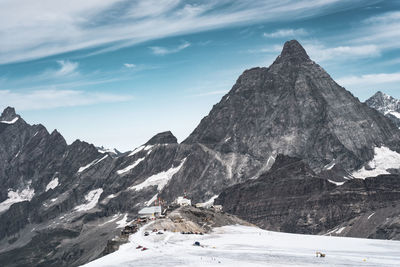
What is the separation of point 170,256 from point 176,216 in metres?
79.6

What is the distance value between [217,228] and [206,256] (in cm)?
8251

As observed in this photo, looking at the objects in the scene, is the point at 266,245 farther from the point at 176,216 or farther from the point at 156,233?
the point at 176,216

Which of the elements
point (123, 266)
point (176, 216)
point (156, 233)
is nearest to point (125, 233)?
point (156, 233)

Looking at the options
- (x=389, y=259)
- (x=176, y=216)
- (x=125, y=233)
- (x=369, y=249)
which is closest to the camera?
(x=389, y=259)

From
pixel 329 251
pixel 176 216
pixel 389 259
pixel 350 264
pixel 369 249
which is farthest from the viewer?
pixel 176 216

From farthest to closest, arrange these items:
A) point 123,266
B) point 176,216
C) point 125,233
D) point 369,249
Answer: point 176,216 → point 125,233 → point 369,249 → point 123,266

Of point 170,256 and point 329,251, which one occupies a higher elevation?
point 170,256

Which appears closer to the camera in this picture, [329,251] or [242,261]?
[242,261]

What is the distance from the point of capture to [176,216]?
639 feet

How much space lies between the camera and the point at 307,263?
111625mm

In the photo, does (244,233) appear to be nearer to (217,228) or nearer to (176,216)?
(217,228)

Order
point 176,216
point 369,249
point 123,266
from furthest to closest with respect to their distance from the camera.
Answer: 1. point 176,216
2. point 369,249
3. point 123,266

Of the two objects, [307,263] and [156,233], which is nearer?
[307,263]

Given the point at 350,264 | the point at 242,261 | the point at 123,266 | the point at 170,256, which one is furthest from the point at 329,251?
the point at 123,266
